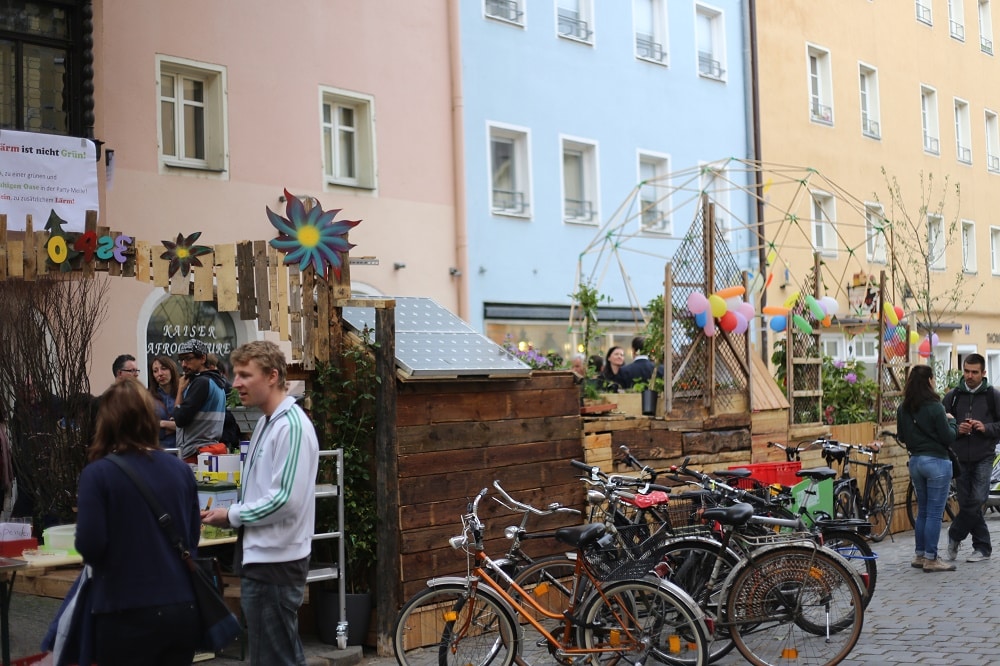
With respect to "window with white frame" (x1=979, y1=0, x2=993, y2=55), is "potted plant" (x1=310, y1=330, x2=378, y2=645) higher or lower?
lower

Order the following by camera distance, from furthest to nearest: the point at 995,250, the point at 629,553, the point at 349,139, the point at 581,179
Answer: the point at 995,250, the point at 581,179, the point at 349,139, the point at 629,553

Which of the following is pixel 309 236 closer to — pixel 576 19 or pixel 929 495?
pixel 929 495

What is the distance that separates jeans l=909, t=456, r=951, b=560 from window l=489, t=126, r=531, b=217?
9.59 meters

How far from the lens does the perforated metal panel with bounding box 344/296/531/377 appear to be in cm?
845

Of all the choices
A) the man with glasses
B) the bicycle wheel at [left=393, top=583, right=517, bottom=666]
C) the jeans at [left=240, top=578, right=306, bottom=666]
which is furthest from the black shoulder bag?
the man with glasses

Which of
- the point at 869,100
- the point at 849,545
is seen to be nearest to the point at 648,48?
the point at 869,100

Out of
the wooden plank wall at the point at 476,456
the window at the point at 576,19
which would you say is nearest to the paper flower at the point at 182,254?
the wooden plank wall at the point at 476,456

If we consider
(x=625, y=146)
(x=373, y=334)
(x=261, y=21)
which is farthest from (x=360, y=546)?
(x=625, y=146)

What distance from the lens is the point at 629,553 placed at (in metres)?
7.64

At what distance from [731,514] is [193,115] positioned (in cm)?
1030

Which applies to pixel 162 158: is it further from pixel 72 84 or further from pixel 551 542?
pixel 551 542

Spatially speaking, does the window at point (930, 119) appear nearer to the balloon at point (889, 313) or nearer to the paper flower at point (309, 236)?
the balloon at point (889, 313)

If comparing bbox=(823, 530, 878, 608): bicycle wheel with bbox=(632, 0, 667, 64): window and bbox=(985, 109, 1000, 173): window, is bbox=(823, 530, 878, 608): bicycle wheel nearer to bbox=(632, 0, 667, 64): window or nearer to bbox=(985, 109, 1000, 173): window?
bbox=(632, 0, 667, 64): window

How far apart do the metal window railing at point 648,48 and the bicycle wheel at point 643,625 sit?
53.9 feet
